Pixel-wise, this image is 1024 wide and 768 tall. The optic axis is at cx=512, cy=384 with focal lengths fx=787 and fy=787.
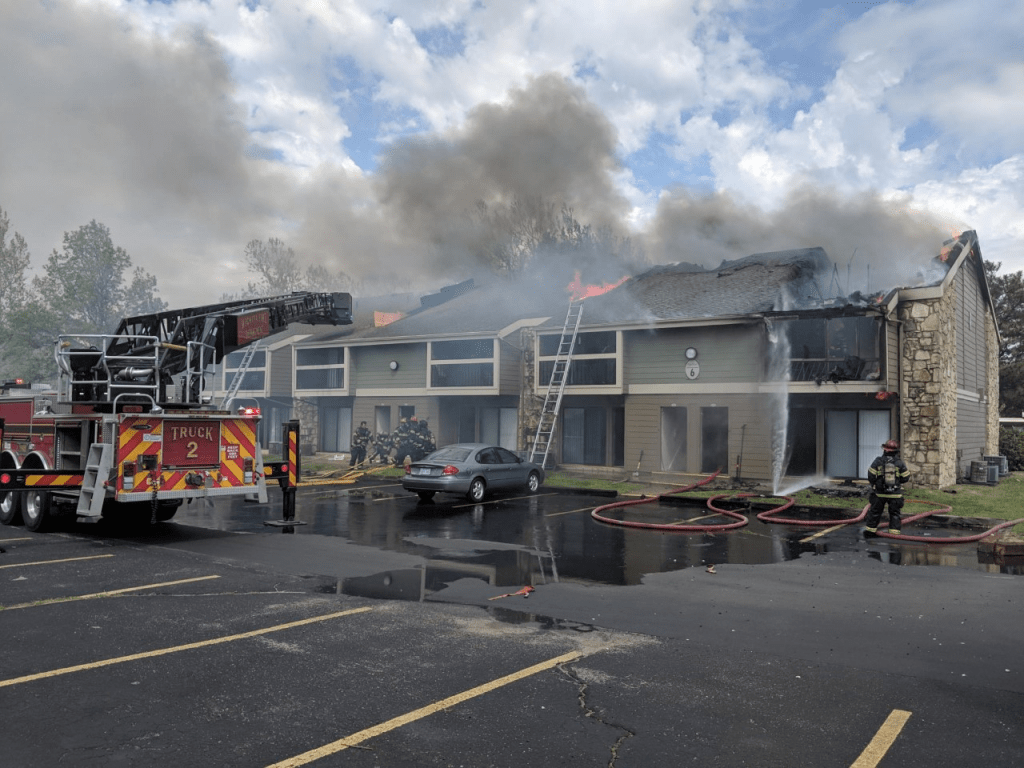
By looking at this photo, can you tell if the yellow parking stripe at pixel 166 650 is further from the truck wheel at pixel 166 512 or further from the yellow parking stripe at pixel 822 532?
the yellow parking stripe at pixel 822 532

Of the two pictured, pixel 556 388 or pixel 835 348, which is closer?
pixel 835 348

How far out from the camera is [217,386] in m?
Result: 34.2

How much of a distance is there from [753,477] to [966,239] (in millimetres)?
9002

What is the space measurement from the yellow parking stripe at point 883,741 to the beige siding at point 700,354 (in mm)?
16616

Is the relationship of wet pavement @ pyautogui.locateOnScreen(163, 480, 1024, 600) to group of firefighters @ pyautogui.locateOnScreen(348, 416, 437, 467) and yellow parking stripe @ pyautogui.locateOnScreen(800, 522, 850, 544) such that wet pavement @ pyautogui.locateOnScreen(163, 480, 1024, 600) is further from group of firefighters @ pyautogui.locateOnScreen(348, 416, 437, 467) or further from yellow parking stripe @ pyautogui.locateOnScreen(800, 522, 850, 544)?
group of firefighters @ pyautogui.locateOnScreen(348, 416, 437, 467)

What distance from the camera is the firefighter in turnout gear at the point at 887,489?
12422 mm

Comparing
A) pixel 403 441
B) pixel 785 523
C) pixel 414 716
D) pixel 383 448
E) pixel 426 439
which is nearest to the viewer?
pixel 414 716

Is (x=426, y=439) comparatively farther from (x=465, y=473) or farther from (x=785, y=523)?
(x=785, y=523)

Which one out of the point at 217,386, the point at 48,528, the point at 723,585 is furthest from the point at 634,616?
the point at 217,386

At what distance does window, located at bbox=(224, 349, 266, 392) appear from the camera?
106 ft

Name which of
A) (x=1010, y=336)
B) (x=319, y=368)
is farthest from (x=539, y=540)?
(x=1010, y=336)

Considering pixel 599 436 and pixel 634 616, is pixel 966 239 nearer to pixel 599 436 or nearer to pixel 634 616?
pixel 599 436

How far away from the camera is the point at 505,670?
5.57 metres

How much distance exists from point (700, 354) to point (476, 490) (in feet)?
27.6
